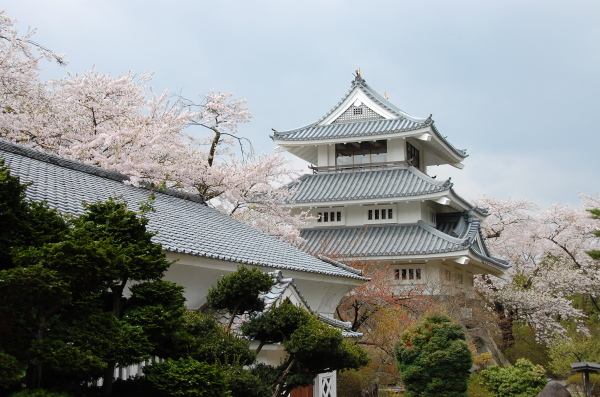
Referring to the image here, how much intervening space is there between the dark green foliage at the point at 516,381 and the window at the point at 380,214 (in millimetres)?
11146

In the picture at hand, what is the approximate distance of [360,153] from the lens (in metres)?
30.5

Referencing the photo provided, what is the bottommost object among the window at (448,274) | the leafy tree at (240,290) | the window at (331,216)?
the window at (448,274)

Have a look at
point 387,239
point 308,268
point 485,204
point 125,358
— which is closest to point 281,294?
point 308,268

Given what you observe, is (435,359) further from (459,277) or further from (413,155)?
(413,155)

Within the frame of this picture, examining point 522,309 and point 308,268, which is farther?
point 522,309

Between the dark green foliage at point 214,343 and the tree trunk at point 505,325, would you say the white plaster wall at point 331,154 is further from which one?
the dark green foliage at point 214,343

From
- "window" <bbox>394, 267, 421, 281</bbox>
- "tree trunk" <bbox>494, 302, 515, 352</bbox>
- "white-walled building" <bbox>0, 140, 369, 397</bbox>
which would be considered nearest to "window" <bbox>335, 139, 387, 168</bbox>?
"window" <bbox>394, 267, 421, 281</bbox>

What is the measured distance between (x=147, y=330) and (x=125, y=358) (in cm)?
35

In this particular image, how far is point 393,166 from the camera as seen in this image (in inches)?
Answer: 1150

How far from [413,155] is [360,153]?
2.61 m

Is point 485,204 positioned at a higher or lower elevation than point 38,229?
higher

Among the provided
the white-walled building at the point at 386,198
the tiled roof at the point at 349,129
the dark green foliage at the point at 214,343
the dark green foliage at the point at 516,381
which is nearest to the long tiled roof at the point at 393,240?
the white-walled building at the point at 386,198

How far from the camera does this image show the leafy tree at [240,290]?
7930mm

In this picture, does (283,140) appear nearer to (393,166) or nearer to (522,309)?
(393,166)
